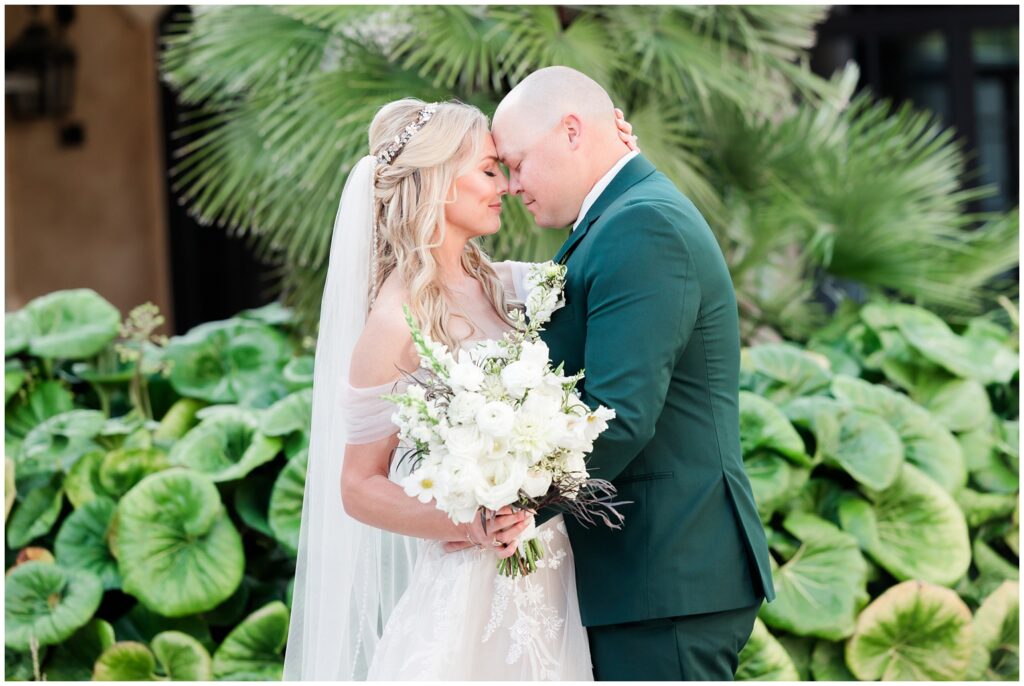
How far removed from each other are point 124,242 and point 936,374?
5.31m

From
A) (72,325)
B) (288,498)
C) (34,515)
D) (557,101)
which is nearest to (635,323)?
(557,101)

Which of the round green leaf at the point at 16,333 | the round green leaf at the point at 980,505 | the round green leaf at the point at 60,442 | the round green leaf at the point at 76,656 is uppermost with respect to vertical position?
the round green leaf at the point at 16,333

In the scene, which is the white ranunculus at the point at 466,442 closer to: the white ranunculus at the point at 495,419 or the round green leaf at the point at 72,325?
the white ranunculus at the point at 495,419

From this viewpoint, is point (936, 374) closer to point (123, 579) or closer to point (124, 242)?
point (123, 579)

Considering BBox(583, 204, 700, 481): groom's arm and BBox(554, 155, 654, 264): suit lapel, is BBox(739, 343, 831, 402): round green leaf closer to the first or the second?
BBox(554, 155, 654, 264): suit lapel

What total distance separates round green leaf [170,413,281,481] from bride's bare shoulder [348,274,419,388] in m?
1.40

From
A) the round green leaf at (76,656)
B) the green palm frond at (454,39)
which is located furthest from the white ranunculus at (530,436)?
the green palm frond at (454,39)

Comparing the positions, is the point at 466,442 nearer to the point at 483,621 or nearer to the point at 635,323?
the point at 635,323

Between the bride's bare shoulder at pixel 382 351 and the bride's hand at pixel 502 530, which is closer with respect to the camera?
the bride's hand at pixel 502 530

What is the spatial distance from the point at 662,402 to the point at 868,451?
72.4 inches

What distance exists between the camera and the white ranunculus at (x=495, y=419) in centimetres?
189

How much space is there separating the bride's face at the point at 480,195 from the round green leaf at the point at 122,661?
185 cm

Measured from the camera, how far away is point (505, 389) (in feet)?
6.46

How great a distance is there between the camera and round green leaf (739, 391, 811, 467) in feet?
11.9
